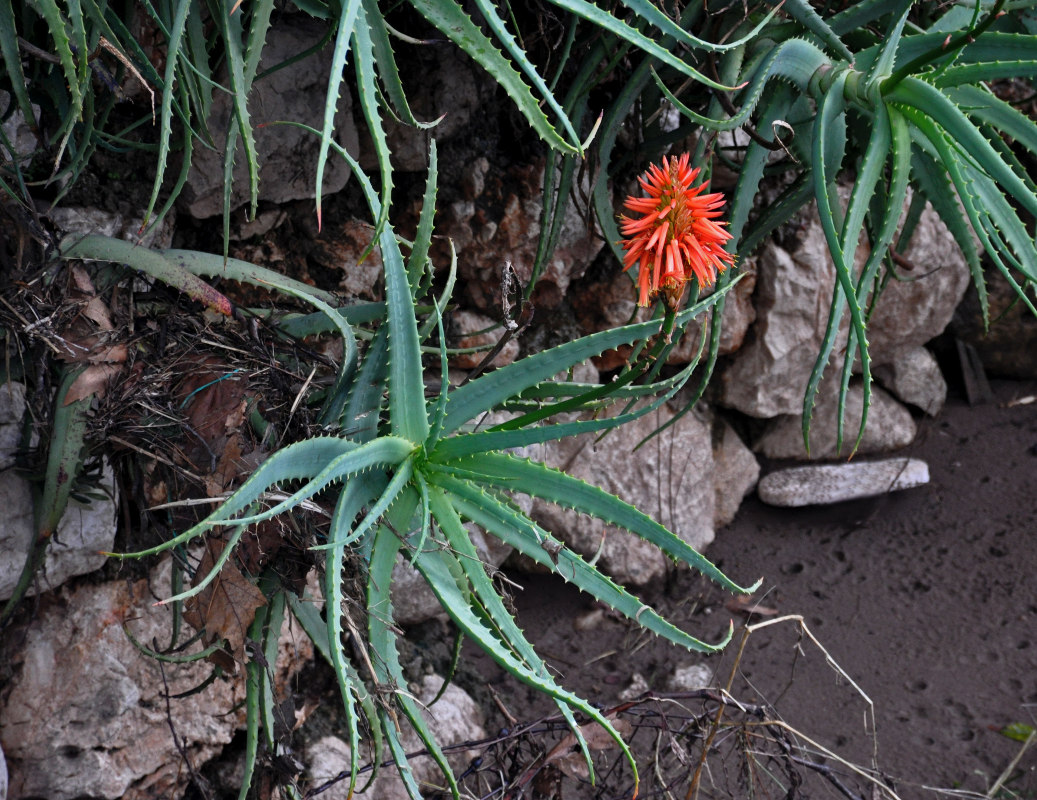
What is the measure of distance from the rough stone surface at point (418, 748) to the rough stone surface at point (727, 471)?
0.86 metres

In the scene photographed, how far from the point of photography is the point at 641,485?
1.91 meters

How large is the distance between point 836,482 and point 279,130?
161cm

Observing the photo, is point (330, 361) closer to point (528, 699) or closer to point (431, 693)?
point (431, 693)

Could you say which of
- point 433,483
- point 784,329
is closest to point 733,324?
point 784,329

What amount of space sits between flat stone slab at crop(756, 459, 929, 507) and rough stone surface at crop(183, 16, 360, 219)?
142cm

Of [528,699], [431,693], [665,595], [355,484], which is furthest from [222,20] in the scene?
[665,595]

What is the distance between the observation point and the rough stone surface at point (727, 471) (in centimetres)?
214

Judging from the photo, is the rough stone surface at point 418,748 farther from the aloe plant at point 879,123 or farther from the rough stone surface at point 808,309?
the rough stone surface at point 808,309

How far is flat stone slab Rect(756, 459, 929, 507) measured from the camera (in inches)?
85.0

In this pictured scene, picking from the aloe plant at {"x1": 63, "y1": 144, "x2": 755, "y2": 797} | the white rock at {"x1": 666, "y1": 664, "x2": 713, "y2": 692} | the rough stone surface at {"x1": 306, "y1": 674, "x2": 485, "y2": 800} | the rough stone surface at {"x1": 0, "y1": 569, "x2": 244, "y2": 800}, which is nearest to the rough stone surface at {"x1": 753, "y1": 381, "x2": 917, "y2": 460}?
the white rock at {"x1": 666, "y1": 664, "x2": 713, "y2": 692}

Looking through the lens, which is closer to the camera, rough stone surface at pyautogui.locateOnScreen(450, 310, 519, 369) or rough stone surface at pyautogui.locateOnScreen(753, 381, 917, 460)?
rough stone surface at pyautogui.locateOnScreen(450, 310, 519, 369)

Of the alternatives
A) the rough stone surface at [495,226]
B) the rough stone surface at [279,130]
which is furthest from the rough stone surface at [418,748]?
the rough stone surface at [279,130]

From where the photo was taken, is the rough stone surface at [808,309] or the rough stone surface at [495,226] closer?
the rough stone surface at [495,226]

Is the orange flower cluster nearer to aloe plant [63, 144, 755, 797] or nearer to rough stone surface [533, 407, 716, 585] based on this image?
aloe plant [63, 144, 755, 797]
